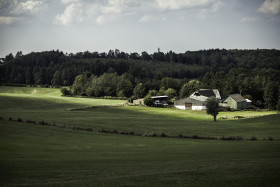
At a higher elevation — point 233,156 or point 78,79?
point 78,79

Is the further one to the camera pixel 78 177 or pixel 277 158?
pixel 277 158

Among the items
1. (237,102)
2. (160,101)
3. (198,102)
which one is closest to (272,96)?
(237,102)

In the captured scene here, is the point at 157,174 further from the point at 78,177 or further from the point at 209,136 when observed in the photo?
the point at 209,136

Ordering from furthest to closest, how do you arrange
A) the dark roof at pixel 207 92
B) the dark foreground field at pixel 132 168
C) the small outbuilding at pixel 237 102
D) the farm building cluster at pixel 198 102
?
the dark roof at pixel 207 92
the small outbuilding at pixel 237 102
the farm building cluster at pixel 198 102
the dark foreground field at pixel 132 168

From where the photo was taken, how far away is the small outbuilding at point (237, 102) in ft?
342

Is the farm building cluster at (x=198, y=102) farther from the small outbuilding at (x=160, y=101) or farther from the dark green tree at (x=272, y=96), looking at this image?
the dark green tree at (x=272, y=96)

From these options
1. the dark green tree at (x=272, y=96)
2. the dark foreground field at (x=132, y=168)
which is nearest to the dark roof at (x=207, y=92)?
the dark green tree at (x=272, y=96)

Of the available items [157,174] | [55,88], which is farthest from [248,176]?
[55,88]

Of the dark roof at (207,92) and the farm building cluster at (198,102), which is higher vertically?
the dark roof at (207,92)

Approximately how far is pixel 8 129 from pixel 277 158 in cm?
2837

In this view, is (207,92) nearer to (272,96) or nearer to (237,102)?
(237,102)

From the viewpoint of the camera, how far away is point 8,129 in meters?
35.0

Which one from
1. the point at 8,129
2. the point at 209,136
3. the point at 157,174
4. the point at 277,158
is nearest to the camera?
the point at 157,174

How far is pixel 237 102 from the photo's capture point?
104 metres
